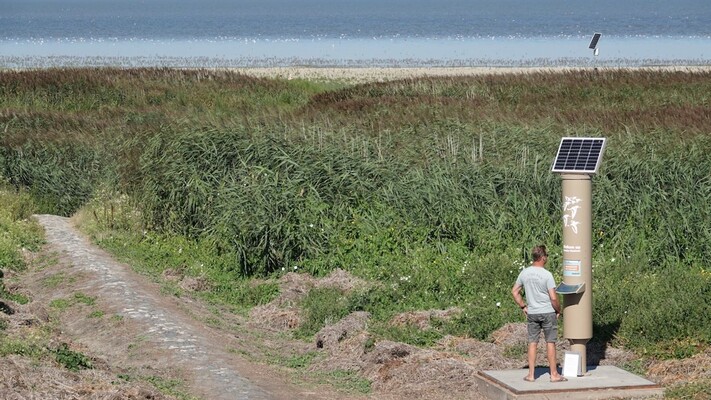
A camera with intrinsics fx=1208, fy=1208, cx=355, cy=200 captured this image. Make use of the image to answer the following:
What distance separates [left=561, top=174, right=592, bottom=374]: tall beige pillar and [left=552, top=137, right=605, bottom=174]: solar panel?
91 millimetres

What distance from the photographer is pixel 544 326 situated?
38.6ft

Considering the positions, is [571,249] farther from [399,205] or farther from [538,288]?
[399,205]

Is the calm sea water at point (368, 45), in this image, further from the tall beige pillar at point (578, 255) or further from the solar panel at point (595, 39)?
the tall beige pillar at point (578, 255)

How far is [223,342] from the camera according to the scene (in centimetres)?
1411

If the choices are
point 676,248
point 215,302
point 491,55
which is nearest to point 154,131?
point 215,302

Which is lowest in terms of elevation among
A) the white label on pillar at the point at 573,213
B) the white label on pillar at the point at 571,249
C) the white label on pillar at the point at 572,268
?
the white label on pillar at the point at 572,268

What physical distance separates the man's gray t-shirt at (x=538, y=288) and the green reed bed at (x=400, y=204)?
2.06m

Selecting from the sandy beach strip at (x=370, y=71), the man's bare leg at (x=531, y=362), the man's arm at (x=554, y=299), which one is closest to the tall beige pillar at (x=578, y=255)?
the man's arm at (x=554, y=299)

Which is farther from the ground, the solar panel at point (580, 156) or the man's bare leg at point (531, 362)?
the solar panel at point (580, 156)

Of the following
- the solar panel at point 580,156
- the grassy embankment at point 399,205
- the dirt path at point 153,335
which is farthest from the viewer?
the grassy embankment at point 399,205

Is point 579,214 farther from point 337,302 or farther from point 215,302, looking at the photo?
point 215,302

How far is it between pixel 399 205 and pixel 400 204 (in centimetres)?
4

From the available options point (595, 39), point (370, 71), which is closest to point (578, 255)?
point (595, 39)

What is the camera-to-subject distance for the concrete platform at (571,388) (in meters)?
11.4
